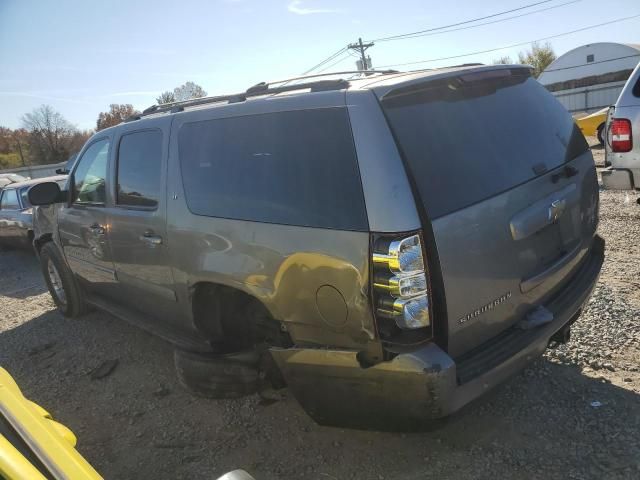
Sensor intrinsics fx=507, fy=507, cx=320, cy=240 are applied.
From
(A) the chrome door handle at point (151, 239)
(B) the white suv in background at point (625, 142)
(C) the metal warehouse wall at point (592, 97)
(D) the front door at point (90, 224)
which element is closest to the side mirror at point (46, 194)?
(D) the front door at point (90, 224)

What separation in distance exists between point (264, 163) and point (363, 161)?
66 cm

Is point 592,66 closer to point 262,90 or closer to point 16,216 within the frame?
point 16,216

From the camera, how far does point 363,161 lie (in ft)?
7.32

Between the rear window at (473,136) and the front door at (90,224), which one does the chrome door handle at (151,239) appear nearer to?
the front door at (90,224)

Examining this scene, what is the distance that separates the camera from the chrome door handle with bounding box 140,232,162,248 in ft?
11.1

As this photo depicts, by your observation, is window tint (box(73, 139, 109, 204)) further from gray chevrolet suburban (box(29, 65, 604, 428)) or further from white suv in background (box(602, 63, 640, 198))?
white suv in background (box(602, 63, 640, 198))

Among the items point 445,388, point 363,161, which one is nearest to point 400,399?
point 445,388

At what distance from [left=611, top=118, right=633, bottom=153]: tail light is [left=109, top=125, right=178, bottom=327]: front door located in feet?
16.1

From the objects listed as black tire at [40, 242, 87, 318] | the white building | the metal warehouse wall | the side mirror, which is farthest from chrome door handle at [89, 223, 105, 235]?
the white building

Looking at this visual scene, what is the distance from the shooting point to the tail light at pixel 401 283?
2119 mm

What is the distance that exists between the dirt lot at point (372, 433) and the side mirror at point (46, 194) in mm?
1462

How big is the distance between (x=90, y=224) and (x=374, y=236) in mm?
3071

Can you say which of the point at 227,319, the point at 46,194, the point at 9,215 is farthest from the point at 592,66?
the point at 227,319

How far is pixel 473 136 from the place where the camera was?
254 centimetres
